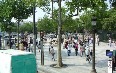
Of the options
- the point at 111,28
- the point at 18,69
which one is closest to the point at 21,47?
the point at 18,69

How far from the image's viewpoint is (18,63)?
14.7 m

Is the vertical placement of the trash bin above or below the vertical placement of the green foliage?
below

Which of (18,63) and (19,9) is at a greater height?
Result: (19,9)

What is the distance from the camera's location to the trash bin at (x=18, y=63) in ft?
47.8

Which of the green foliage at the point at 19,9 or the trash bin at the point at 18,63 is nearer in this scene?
the trash bin at the point at 18,63

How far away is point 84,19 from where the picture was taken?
197ft

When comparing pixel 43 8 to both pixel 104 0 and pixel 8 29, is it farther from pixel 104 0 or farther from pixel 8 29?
pixel 8 29

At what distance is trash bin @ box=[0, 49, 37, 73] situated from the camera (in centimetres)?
1457

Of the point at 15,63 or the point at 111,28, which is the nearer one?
the point at 15,63

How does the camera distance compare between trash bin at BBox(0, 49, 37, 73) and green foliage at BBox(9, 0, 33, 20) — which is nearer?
trash bin at BBox(0, 49, 37, 73)

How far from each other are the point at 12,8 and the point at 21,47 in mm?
4461

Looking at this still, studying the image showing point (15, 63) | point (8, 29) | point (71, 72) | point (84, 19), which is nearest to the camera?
point (15, 63)

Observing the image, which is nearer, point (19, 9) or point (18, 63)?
point (18, 63)

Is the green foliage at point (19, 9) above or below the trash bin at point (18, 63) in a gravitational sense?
above
